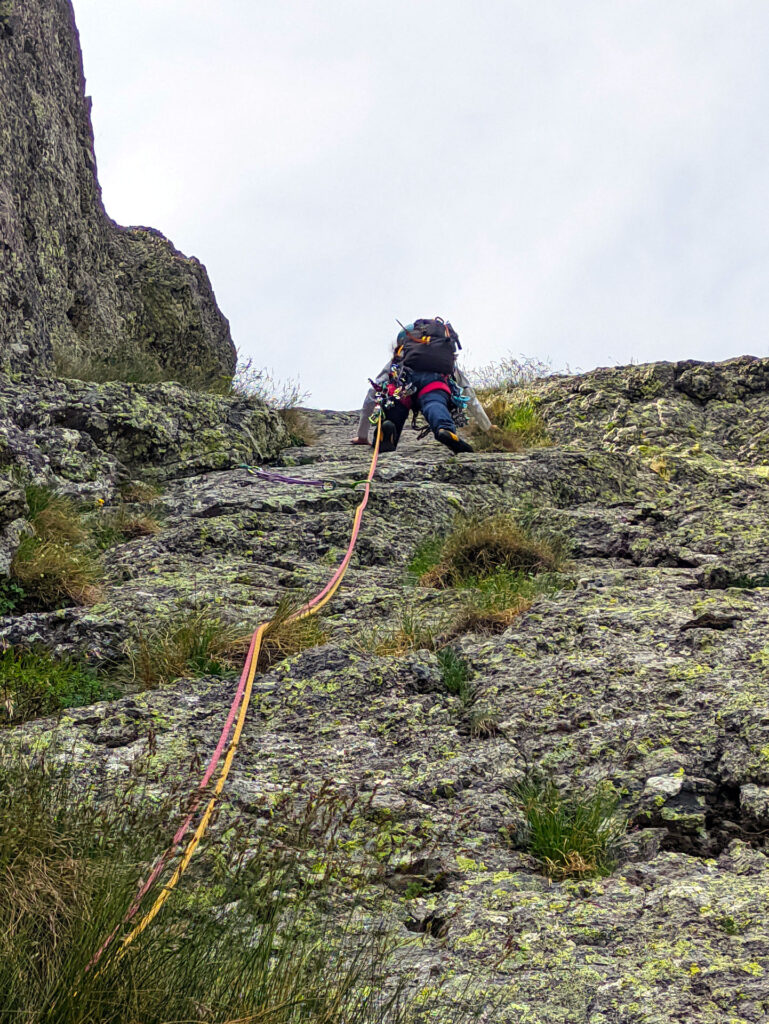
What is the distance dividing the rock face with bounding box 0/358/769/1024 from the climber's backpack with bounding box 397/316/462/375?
232cm

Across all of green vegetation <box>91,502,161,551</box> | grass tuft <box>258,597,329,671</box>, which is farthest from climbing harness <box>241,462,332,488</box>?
grass tuft <box>258,597,329,671</box>

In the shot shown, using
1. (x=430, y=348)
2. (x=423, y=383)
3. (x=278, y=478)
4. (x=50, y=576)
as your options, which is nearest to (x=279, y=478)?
(x=278, y=478)

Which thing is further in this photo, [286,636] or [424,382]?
[424,382]

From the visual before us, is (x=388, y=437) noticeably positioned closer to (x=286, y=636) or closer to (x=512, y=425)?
(x=512, y=425)

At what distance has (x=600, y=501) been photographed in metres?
8.83

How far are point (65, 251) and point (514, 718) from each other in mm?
9009

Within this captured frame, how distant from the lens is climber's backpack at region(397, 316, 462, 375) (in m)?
10.6

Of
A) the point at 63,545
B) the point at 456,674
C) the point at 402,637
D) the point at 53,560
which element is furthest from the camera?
the point at 63,545

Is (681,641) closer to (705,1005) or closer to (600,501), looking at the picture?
Result: (705,1005)

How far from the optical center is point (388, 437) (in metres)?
10.6

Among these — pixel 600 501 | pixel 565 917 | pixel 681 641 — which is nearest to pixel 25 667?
pixel 565 917

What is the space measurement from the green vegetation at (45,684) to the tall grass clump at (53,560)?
0.81 metres

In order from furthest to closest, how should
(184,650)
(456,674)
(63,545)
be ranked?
(63,545) < (184,650) < (456,674)

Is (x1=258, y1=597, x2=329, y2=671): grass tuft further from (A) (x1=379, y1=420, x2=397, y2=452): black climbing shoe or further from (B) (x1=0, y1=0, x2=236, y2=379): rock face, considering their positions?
(A) (x1=379, y1=420, x2=397, y2=452): black climbing shoe
